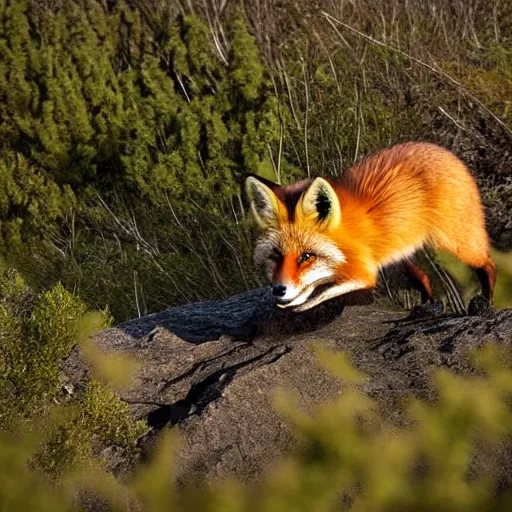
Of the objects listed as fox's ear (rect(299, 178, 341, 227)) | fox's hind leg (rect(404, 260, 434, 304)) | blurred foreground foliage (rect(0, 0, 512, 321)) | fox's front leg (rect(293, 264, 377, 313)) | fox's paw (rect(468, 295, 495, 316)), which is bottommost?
blurred foreground foliage (rect(0, 0, 512, 321))

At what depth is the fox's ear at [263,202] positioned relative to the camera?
3941 mm

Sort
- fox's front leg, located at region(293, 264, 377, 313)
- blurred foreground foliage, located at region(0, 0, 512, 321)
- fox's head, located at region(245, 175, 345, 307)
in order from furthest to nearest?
blurred foreground foliage, located at region(0, 0, 512, 321) → fox's front leg, located at region(293, 264, 377, 313) → fox's head, located at region(245, 175, 345, 307)

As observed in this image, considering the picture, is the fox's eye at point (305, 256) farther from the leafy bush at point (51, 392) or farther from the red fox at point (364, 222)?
the leafy bush at point (51, 392)

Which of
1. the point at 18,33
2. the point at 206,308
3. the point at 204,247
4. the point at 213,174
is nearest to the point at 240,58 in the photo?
the point at 213,174

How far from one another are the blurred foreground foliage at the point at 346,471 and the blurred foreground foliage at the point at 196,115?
132 inches

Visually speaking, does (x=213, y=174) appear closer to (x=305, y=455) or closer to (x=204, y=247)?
(x=204, y=247)

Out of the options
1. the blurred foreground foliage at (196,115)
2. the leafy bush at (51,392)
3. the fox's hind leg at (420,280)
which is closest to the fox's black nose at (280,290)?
the leafy bush at (51,392)

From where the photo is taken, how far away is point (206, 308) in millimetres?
4867

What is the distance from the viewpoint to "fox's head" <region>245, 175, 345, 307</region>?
12.7 ft

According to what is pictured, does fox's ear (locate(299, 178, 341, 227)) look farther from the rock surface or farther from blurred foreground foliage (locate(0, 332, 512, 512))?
blurred foreground foliage (locate(0, 332, 512, 512))

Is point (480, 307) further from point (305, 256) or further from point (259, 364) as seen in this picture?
point (259, 364)

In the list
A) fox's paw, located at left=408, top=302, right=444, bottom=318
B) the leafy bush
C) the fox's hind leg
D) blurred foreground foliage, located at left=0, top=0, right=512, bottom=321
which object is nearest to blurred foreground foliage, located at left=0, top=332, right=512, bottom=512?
the leafy bush

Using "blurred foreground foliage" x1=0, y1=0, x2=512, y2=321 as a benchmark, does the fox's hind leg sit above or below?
above

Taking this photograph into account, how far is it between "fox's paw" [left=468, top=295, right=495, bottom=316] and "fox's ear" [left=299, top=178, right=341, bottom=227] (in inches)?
31.4
